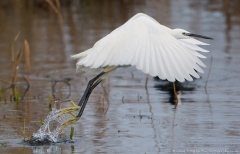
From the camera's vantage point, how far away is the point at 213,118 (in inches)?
298

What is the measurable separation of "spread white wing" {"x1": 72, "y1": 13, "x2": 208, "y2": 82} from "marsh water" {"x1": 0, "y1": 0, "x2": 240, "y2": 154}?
2.96ft

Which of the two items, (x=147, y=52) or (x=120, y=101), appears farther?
(x=120, y=101)

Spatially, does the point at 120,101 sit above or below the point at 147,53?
below

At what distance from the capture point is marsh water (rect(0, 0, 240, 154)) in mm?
6477

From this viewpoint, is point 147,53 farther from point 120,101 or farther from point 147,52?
point 120,101

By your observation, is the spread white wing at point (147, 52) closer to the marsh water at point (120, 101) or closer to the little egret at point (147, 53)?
the little egret at point (147, 53)

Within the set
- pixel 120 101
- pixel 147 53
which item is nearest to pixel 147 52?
pixel 147 53

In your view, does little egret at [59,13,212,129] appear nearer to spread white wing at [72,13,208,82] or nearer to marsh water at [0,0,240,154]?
spread white wing at [72,13,208,82]

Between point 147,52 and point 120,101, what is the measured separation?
2.87 metres

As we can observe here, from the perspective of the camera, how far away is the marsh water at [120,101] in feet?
21.2

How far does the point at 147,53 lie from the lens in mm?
5859

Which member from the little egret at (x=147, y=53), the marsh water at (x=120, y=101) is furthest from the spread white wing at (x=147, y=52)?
the marsh water at (x=120, y=101)

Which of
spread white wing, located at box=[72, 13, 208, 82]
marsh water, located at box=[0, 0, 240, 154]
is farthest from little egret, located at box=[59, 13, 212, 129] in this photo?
marsh water, located at box=[0, 0, 240, 154]

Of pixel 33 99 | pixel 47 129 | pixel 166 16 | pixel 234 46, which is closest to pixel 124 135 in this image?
pixel 47 129
